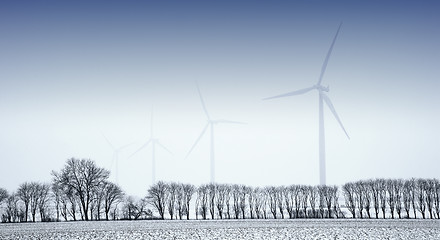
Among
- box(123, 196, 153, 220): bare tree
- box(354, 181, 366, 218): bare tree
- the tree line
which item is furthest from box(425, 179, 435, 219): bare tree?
box(123, 196, 153, 220): bare tree

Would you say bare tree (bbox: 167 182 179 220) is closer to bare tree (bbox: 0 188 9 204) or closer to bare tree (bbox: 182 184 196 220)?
bare tree (bbox: 182 184 196 220)

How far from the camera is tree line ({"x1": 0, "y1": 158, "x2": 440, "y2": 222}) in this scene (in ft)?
204

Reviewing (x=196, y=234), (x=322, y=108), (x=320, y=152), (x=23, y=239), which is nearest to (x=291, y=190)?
(x=320, y=152)

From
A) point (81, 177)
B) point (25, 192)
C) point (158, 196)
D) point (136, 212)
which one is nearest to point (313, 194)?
point (158, 196)

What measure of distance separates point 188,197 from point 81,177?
2523cm

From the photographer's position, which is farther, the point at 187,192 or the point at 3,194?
the point at 187,192

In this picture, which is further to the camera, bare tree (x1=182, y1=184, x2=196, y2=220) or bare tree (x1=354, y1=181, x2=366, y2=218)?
bare tree (x1=182, y1=184, x2=196, y2=220)

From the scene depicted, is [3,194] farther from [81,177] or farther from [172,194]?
[172,194]

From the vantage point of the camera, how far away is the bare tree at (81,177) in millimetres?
58750

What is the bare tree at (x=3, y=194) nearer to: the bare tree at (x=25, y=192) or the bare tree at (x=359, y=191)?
the bare tree at (x=25, y=192)

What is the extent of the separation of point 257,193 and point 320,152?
16.6 metres

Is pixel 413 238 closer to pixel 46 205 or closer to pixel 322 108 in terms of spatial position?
pixel 322 108

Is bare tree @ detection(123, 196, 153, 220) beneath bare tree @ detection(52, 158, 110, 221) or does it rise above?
beneath

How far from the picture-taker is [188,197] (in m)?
78.8
